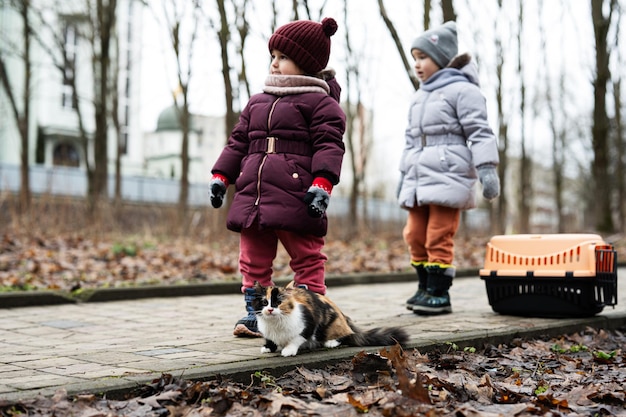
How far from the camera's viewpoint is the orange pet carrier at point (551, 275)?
17.5 feet

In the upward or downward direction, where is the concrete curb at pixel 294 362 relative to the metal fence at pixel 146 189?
downward

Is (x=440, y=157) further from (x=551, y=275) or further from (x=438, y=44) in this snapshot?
(x=551, y=275)

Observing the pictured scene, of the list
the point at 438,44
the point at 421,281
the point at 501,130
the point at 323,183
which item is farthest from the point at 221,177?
the point at 501,130

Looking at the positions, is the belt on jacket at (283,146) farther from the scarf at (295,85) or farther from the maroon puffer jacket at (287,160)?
the scarf at (295,85)

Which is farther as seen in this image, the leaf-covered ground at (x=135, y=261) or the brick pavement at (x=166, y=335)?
the leaf-covered ground at (x=135, y=261)

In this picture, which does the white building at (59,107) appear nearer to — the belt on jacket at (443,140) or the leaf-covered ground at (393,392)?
the belt on jacket at (443,140)

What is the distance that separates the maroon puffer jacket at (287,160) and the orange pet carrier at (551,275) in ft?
6.12

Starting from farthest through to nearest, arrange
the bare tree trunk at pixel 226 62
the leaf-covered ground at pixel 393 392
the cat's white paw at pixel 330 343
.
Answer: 1. the bare tree trunk at pixel 226 62
2. the cat's white paw at pixel 330 343
3. the leaf-covered ground at pixel 393 392

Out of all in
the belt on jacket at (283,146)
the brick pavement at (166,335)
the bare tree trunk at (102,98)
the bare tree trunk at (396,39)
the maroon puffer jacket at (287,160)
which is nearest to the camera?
the brick pavement at (166,335)

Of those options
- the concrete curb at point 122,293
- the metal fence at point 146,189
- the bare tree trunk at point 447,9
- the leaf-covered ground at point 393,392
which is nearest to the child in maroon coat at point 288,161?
the leaf-covered ground at point 393,392

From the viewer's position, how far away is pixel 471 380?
359cm

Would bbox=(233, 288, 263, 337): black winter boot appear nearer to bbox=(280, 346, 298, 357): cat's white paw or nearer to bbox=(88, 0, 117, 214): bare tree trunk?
bbox=(280, 346, 298, 357): cat's white paw

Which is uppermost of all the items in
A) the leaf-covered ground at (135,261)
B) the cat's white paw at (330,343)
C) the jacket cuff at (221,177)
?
the jacket cuff at (221,177)

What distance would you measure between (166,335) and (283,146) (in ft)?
4.75
